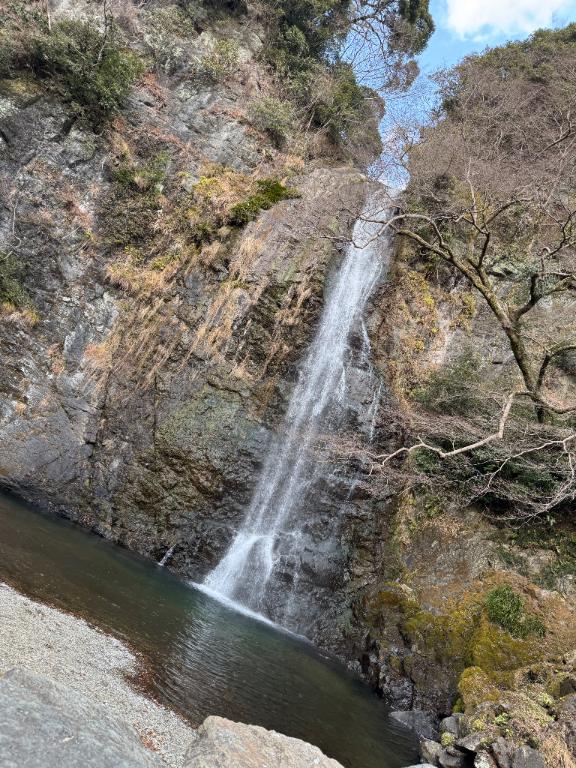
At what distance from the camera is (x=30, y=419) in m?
14.3

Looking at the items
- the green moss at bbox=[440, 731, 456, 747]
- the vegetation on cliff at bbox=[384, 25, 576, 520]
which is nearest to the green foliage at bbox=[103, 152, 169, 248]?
the vegetation on cliff at bbox=[384, 25, 576, 520]

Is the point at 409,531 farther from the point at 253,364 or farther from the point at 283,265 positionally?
the point at 283,265

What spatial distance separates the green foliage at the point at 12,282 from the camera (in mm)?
15320

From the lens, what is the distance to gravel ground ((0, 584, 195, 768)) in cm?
516

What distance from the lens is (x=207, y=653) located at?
8133mm

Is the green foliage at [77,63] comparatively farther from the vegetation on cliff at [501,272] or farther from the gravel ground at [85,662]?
the gravel ground at [85,662]

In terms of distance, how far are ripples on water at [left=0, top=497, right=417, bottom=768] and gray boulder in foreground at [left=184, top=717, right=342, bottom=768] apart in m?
2.84

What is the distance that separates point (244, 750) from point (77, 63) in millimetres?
21373

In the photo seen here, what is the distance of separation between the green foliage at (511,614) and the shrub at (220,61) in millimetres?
22606

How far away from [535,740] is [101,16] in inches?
1056

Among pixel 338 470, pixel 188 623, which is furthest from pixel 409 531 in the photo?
pixel 188 623

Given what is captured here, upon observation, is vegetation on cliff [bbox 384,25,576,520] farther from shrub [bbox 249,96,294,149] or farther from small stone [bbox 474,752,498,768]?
shrub [bbox 249,96,294,149]

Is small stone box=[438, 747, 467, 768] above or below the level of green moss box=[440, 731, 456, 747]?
below

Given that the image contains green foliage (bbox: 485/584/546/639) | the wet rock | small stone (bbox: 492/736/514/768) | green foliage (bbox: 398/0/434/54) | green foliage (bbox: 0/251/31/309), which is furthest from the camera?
green foliage (bbox: 398/0/434/54)
